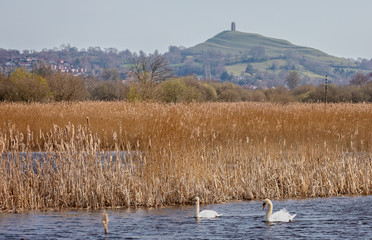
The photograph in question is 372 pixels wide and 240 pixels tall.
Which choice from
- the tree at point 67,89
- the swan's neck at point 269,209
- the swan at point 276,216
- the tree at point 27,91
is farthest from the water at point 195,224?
the tree at point 27,91

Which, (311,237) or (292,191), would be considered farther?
(292,191)

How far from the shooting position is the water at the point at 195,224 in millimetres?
11352

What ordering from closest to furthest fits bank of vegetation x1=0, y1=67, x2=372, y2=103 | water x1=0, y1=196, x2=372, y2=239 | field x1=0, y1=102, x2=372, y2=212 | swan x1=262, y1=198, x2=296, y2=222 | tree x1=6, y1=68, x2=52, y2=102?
water x1=0, y1=196, x2=372, y2=239 < swan x1=262, y1=198, x2=296, y2=222 < field x1=0, y1=102, x2=372, y2=212 < bank of vegetation x1=0, y1=67, x2=372, y2=103 < tree x1=6, y1=68, x2=52, y2=102

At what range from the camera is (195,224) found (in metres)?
12.2

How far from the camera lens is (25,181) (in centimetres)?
1396

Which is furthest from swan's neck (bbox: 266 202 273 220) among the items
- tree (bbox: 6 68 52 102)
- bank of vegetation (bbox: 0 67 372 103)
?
tree (bbox: 6 68 52 102)

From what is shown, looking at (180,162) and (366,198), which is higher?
(180,162)

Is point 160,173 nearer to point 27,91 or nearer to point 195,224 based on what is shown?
point 195,224

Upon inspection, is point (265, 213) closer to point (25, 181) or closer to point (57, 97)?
point (25, 181)

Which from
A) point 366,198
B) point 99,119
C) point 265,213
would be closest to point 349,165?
point 366,198

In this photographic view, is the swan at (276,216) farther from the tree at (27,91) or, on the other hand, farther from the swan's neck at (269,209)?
the tree at (27,91)

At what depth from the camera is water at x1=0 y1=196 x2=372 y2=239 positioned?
37.2 ft

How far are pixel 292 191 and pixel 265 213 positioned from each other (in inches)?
90.8

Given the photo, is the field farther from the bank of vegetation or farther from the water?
the bank of vegetation
